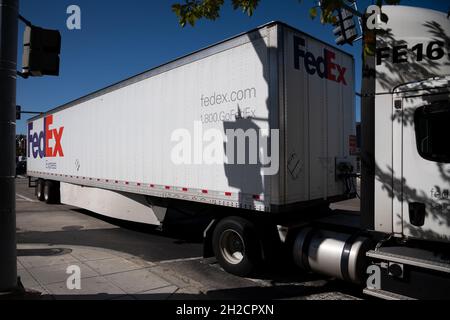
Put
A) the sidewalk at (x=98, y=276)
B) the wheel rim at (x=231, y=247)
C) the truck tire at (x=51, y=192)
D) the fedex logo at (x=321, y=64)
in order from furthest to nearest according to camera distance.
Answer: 1. the truck tire at (x=51, y=192)
2. the wheel rim at (x=231, y=247)
3. the fedex logo at (x=321, y=64)
4. the sidewalk at (x=98, y=276)

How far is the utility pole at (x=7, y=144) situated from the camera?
400cm

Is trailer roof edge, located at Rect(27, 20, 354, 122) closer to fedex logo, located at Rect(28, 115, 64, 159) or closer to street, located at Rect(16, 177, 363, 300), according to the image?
fedex logo, located at Rect(28, 115, 64, 159)

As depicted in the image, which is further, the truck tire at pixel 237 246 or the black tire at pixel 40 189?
the black tire at pixel 40 189

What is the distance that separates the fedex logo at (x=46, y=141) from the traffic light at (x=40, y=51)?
1013 centimetres

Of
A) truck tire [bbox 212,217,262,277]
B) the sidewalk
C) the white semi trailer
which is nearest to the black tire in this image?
the white semi trailer

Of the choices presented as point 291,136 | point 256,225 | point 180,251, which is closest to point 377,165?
point 291,136

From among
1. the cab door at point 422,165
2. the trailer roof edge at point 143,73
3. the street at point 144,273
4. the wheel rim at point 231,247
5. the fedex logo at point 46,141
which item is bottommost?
the street at point 144,273

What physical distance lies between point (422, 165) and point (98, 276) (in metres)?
5.23

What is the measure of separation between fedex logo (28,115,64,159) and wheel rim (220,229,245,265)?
392 inches

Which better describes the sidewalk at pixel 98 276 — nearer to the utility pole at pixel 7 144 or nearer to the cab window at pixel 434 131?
the utility pole at pixel 7 144

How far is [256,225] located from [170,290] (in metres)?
1.77

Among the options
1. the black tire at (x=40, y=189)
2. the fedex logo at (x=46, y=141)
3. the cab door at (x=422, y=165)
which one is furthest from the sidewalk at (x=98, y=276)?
the black tire at (x=40, y=189)

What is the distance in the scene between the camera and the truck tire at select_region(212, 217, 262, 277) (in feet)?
19.2
